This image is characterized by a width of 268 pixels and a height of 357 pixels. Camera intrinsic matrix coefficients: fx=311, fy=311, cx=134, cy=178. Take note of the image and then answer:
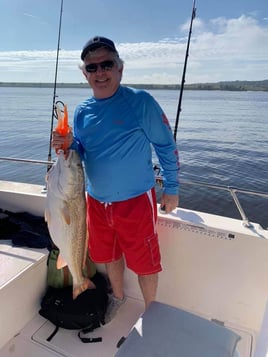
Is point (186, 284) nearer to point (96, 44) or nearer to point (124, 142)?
point (124, 142)

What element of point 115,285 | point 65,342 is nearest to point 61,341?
point 65,342

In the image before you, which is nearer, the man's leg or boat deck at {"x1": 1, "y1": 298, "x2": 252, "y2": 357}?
boat deck at {"x1": 1, "y1": 298, "x2": 252, "y2": 357}

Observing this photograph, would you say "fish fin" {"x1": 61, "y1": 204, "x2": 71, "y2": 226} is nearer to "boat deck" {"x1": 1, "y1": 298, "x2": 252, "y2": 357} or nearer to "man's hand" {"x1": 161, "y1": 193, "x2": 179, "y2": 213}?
"man's hand" {"x1": 161, "y1": 193, "x2": 179, "y2": 213}

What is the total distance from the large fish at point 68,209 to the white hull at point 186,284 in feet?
1.76

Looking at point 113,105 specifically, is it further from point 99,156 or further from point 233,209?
point 233,209

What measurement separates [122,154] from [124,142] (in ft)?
0.25

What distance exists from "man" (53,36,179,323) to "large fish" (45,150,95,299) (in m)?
0.15

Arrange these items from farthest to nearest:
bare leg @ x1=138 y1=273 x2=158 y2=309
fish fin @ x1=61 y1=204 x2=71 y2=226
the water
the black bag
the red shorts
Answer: the water, the black bag, bare leg @ x1=138 y1=273 x2=158 y2=309, the red shorts, fish fin @ x1=61 y1=204 x2=71 y2=226

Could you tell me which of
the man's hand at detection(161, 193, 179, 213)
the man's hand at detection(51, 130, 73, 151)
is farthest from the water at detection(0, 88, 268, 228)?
the man's hand at detection(51, 130, 73, 151)

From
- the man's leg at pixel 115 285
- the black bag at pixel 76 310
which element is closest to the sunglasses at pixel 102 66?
the man's leg at pixel 115 285

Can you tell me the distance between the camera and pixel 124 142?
195 cm

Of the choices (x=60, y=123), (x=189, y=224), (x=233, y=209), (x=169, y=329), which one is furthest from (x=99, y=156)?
(x=233, y=209)

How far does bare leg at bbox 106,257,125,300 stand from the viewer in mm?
2475

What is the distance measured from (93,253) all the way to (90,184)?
54 cm
